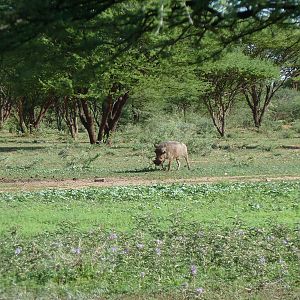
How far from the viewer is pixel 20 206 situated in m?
13.8

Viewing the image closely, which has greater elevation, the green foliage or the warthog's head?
the green foliage

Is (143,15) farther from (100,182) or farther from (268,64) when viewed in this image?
(268,64)

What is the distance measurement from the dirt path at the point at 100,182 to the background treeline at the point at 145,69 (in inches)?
122

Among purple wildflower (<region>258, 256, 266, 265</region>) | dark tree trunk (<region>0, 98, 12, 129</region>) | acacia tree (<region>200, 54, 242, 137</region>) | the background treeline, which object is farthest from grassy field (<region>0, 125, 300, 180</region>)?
dark tree trunk (<region>0, 98, 12, 129</region>)

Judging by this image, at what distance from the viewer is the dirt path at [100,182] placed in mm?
18453

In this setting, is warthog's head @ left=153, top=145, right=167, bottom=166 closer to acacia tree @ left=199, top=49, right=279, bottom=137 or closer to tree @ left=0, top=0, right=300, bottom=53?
tree @ left=0, top=0, right=300, bottom=53

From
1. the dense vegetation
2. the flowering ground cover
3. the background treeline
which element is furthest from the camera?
the flowering ground cover

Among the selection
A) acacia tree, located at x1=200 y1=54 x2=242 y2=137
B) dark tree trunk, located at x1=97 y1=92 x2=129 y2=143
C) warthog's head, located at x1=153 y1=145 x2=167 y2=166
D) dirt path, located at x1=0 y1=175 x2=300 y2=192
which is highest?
acacia tree, located at x1=200 y1=54 x2=242 y2=137

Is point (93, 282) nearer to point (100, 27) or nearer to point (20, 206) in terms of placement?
point (100, 27)

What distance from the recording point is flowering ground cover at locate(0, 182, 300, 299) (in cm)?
717

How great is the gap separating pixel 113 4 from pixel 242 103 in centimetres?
6457

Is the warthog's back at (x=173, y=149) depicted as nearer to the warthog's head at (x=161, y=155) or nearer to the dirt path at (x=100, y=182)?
the warthog's head at (x=161, y=155)

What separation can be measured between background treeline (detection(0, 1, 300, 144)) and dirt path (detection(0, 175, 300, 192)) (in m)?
3.10

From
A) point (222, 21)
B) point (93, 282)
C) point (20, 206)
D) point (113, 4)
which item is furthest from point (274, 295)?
point (20, 206)
